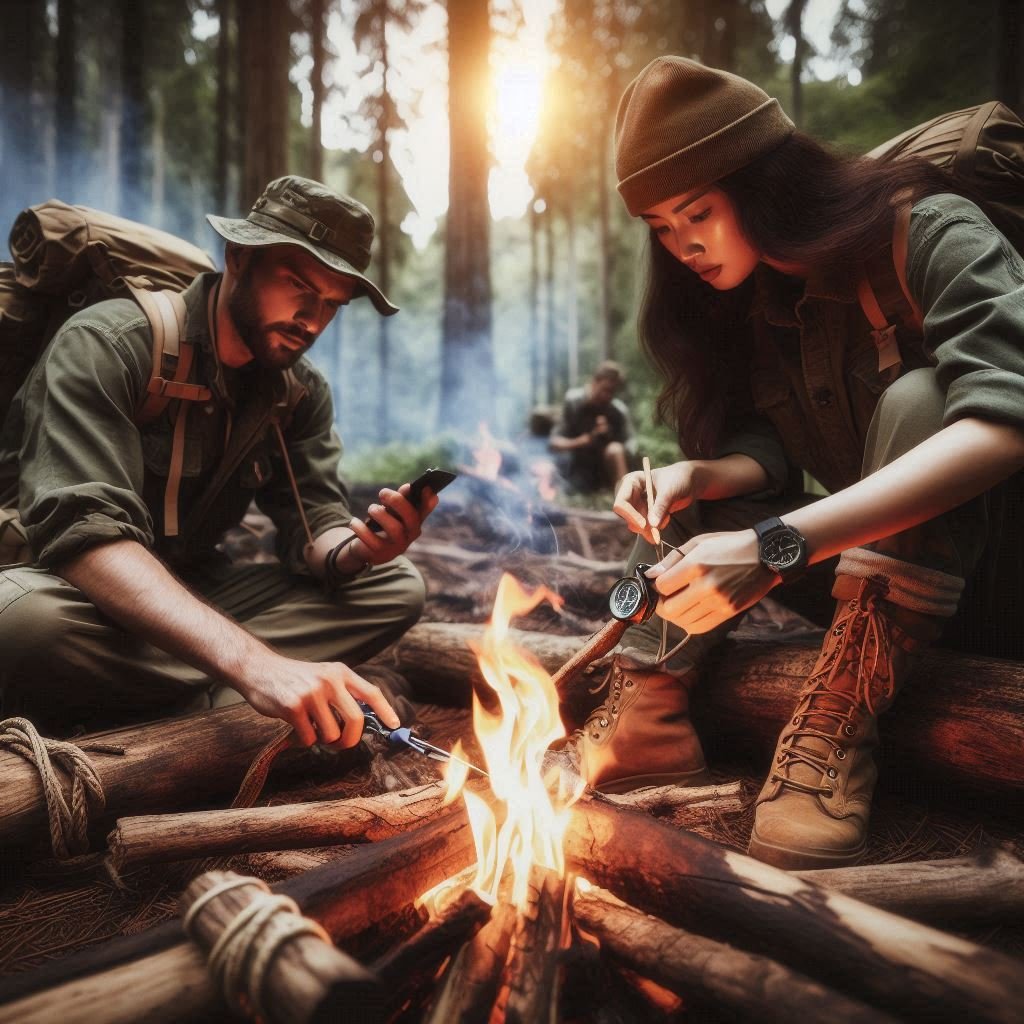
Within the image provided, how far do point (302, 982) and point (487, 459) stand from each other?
8.14 m

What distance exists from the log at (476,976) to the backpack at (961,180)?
213cm

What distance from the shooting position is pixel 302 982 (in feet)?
3.81

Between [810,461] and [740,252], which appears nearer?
[740,252]

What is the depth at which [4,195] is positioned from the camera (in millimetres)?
14859

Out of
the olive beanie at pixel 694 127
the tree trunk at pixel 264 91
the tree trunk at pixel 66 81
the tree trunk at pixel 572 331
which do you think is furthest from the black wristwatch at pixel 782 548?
the tree trunk at pixel 572 331

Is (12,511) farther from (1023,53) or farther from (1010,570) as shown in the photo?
(1023,53)

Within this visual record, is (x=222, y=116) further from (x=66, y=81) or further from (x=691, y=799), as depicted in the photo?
(x=691, y=799)

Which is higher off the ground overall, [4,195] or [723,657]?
[4,195]

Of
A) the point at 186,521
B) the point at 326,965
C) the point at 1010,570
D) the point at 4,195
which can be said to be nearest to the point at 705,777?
the point at 1010,570

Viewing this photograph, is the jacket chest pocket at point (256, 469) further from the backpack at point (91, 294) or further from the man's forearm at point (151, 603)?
the man's forearm at point (151, 603)

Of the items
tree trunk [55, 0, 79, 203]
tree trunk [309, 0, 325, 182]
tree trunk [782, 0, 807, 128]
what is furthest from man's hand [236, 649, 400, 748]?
tree trunk [309, 0, 325, 182]

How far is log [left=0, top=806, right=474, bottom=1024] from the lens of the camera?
1228mm

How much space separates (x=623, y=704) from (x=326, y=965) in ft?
5.40

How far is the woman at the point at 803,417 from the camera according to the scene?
194 centimetres
